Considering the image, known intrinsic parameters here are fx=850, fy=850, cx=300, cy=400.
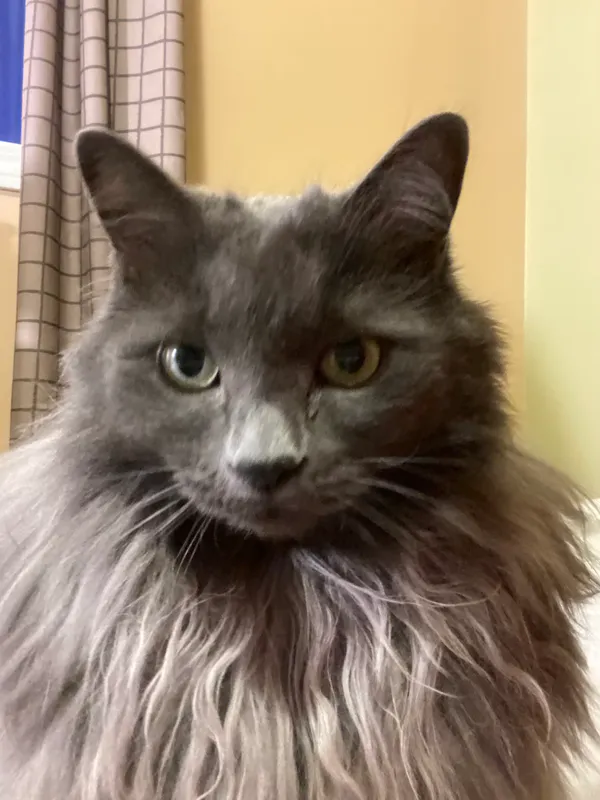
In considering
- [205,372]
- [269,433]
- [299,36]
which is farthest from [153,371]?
[299,36]

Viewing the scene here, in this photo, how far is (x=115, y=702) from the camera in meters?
0.79

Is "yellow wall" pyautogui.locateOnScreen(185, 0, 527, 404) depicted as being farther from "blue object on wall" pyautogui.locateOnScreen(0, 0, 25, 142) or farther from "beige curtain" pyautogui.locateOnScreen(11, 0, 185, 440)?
"blue object on wall" pyautogui.locateOnScreen(0, 0, 25, 142)

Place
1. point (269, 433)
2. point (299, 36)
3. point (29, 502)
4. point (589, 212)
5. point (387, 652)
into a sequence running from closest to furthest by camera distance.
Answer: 1. point (269, 433)
2. point (387, 652)
3. point (29, 502)
4. point (589, 212)
5. point (299, 36)

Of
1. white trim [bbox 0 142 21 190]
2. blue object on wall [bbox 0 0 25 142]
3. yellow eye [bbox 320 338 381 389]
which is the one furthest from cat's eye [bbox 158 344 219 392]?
blue object on wall [bbox 0 0 25 142]

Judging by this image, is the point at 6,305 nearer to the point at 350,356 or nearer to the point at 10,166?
the point at 10,166

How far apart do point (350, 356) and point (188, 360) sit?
152mm

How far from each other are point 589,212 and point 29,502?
74.9 inches

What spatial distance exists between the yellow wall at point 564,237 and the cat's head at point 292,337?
61.7 inches

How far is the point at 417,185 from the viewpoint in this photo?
2.66 ft

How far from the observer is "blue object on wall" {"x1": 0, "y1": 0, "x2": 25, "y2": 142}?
2396mm

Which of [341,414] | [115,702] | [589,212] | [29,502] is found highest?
[589,212]

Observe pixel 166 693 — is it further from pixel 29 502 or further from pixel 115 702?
pixel 29 502

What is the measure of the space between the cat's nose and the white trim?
178 centimetres

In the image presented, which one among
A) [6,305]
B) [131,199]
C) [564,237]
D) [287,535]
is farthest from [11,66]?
[287,535]
